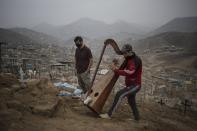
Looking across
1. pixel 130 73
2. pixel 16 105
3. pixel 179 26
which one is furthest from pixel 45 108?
pixel 179 26

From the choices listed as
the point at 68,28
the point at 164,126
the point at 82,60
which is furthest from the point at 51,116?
→ the point at 68,28

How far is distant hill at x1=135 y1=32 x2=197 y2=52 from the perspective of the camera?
115 ft

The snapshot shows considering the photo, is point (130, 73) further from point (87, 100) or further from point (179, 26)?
point (179, 26)

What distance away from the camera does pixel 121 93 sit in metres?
4.63

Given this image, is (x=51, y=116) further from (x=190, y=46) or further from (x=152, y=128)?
(x=190, y=46)

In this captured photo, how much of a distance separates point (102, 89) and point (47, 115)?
1.11 m

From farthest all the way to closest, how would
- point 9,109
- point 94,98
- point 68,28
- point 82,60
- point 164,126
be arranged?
point 68,28 → point 82,60 → point 164,126 → point 94,98 → point 9,109

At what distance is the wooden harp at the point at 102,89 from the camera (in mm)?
4491

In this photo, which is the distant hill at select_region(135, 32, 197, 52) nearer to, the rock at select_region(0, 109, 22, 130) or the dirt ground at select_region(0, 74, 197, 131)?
the dirt ground at select_region(0, 74, 197, 131)

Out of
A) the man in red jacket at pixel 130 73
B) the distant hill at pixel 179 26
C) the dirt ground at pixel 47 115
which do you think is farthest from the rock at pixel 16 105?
the distant hill at pixel 179 26

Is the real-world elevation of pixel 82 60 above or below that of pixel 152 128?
above

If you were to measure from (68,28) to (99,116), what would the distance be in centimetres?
8627

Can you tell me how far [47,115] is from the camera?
4.17 m

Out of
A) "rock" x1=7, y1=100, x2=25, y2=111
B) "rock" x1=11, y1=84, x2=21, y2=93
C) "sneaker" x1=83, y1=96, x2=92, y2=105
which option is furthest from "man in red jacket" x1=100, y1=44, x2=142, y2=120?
"rock" x1=11, y1=84, x2=21, y2=93
